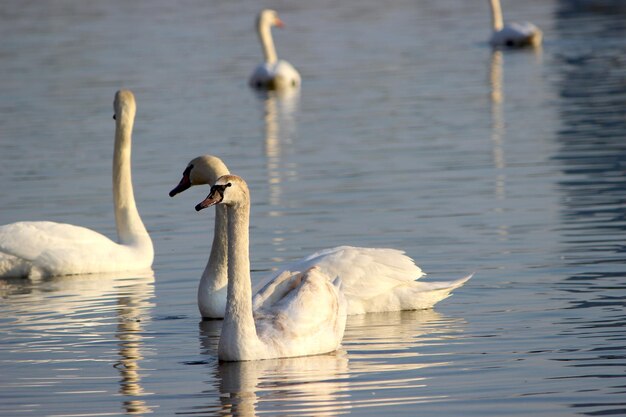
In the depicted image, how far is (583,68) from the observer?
29.2m

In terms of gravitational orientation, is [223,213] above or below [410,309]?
above

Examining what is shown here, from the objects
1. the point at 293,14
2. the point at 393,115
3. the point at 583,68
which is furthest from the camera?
the point at 293,14

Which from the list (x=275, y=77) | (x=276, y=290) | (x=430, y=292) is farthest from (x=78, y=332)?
(x=275, y=77)

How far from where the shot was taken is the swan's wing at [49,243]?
13.3 metres

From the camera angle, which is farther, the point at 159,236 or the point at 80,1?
the point at 80,1

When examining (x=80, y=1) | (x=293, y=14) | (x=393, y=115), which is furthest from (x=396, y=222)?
(x=80, y=1)

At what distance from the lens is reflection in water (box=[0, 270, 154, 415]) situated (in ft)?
28.3

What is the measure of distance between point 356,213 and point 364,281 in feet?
13.8

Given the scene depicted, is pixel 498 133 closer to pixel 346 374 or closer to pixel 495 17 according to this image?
pixel 346 374

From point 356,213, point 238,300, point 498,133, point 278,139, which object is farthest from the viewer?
point 278,139

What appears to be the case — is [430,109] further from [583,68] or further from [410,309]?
[410,309]

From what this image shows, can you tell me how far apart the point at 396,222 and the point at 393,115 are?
9083 millimetres

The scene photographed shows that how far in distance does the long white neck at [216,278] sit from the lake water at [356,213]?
127 millimetres

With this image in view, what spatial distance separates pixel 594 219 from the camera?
542 inches
